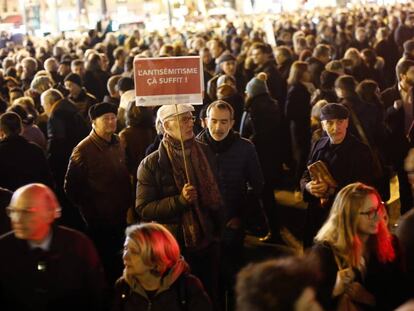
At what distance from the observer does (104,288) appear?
5.52 metres

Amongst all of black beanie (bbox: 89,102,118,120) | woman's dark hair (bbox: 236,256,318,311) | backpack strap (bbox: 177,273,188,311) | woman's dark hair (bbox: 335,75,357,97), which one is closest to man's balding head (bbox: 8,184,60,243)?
backpack strap (bbox: 177,273,188,311)

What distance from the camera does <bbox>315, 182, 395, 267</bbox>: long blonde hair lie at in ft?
16.9

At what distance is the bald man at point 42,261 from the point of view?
17.3ft

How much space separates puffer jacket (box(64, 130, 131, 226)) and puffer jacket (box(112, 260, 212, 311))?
2.84m

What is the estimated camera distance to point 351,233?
5.22 m

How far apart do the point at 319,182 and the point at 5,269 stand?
2731 millimetres

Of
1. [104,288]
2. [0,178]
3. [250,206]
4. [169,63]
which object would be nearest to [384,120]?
[250,206]

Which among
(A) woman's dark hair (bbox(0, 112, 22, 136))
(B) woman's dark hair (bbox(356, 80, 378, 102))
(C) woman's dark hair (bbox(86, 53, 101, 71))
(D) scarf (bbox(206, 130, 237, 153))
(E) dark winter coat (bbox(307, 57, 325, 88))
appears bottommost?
(D) scarf (bbox(206, 130, 237, 153))

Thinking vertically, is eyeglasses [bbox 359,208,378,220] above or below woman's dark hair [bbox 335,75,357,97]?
below

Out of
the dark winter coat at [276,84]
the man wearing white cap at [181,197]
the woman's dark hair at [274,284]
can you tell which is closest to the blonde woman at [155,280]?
the woman's dark hair at [274,284]

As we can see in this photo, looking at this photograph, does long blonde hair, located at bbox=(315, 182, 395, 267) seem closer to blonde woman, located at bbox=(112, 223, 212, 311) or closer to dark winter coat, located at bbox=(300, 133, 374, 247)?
blonde woman, located at bbox=(112, 223, 212, 311)

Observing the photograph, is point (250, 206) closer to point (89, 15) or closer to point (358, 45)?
point (358, 45)

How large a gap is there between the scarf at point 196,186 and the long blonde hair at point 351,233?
1531 millimetres

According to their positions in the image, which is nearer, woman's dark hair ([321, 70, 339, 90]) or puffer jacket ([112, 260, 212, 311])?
puffer jacket ([112, 260, 212, 311])
